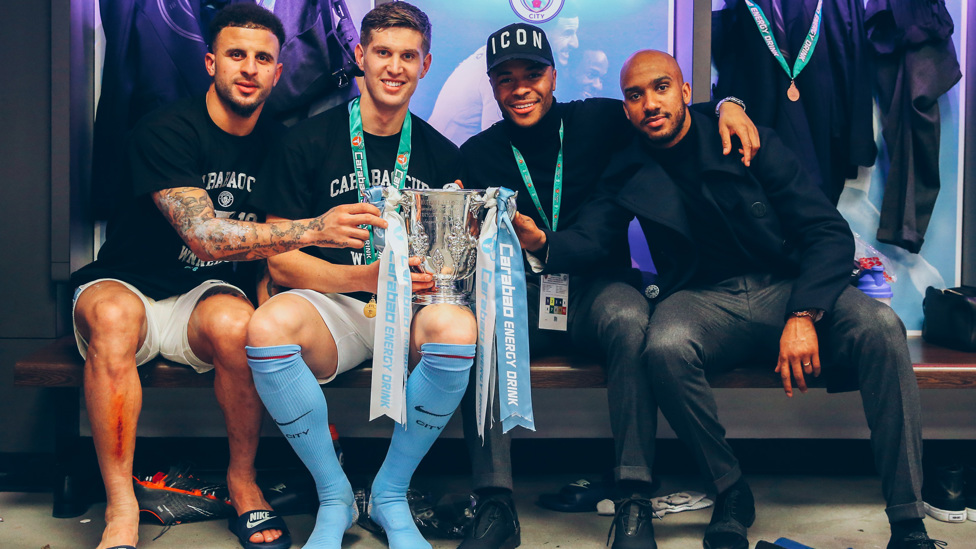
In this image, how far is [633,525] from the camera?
1.99m

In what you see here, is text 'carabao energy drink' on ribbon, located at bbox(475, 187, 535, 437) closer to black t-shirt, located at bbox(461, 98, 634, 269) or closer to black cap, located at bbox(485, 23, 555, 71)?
black t-shirt, located at bbox(461, 98, 634, 269)

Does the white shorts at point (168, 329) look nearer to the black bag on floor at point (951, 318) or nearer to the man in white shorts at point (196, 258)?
the man in white shorts at point (196, 258)

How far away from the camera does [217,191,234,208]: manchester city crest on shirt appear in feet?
7.40

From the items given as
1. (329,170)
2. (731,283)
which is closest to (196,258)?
(329,170)

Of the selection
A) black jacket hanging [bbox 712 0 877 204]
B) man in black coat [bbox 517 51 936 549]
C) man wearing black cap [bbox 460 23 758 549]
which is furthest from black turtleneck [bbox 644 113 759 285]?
black jacket hanging [bbox 712 0 877 204]

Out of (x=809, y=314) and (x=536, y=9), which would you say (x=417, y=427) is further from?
(x=536, y=9)

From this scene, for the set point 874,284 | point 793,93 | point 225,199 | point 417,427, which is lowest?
point 417,427

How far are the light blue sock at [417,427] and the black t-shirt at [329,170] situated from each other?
46cm

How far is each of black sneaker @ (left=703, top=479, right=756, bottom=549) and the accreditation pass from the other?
0.64m

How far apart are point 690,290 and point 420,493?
100 centimetres

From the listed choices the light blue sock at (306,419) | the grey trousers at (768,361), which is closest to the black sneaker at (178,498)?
the light blue sock at (306,419)

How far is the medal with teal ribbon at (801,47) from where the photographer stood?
276 centimetres

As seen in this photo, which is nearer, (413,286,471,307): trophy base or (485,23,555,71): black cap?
(413,286,471,307): trophy base

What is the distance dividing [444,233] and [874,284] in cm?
157
